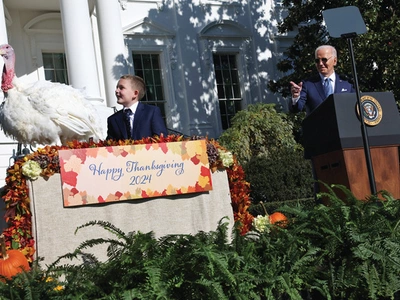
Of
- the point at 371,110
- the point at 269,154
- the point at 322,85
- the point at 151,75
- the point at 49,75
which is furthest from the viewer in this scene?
the point at 151,75

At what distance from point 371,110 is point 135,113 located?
6.55ft

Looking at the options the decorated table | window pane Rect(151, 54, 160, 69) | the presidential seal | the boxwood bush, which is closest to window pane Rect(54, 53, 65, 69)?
window pane Rect(151, 54, 160, 69)

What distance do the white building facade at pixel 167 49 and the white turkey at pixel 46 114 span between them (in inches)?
286

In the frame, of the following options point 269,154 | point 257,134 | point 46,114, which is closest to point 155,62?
point 257,134

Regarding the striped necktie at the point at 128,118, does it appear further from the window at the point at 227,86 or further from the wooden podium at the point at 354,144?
the window at the point at 227,86

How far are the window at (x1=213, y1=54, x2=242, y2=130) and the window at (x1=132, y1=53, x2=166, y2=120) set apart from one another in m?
1.93

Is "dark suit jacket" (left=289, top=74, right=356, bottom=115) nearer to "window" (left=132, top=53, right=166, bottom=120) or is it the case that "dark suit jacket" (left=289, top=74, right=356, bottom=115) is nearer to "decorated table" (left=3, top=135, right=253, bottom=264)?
"decorated table" (left=3, top=135, right=253, bottom=264)

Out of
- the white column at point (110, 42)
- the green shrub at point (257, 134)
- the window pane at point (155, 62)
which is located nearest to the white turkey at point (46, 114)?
the green shrub at point (257, 134)

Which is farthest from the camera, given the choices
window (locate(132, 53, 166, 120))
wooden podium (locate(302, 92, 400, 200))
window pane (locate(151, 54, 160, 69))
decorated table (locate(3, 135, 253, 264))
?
window pane (locate(151, 54, 160, 69))

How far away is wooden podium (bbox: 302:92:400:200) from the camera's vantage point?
5.09 m

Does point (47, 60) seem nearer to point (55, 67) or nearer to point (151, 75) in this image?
point (55, 67)

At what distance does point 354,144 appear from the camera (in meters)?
5.18

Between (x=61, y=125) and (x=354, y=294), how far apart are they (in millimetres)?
5218

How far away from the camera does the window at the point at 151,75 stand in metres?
19.8
